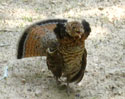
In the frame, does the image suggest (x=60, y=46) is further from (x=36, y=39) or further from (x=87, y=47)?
(x=87, y=47)

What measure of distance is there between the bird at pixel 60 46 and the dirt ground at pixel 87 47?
35cm

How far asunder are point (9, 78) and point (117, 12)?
3.48 metres

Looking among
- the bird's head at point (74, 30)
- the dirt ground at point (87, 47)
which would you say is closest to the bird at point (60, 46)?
the bird's head at point (74, 30)

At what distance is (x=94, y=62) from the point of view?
5.85 metres

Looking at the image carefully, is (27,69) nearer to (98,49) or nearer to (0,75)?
(0,75)

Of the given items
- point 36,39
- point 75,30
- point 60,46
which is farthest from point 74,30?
point 36,39

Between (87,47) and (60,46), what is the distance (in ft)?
6.25

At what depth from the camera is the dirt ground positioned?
5.02 metres

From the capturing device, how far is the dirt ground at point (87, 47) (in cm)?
502

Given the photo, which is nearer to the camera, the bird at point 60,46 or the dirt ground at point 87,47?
the bird at point 60,46

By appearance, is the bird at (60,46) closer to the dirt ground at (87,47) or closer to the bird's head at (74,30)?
the bird's head at (74,30)

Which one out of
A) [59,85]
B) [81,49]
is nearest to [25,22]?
[59,85]

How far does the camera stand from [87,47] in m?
6.35

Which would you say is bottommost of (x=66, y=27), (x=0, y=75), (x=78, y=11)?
(x=0, y=75)
